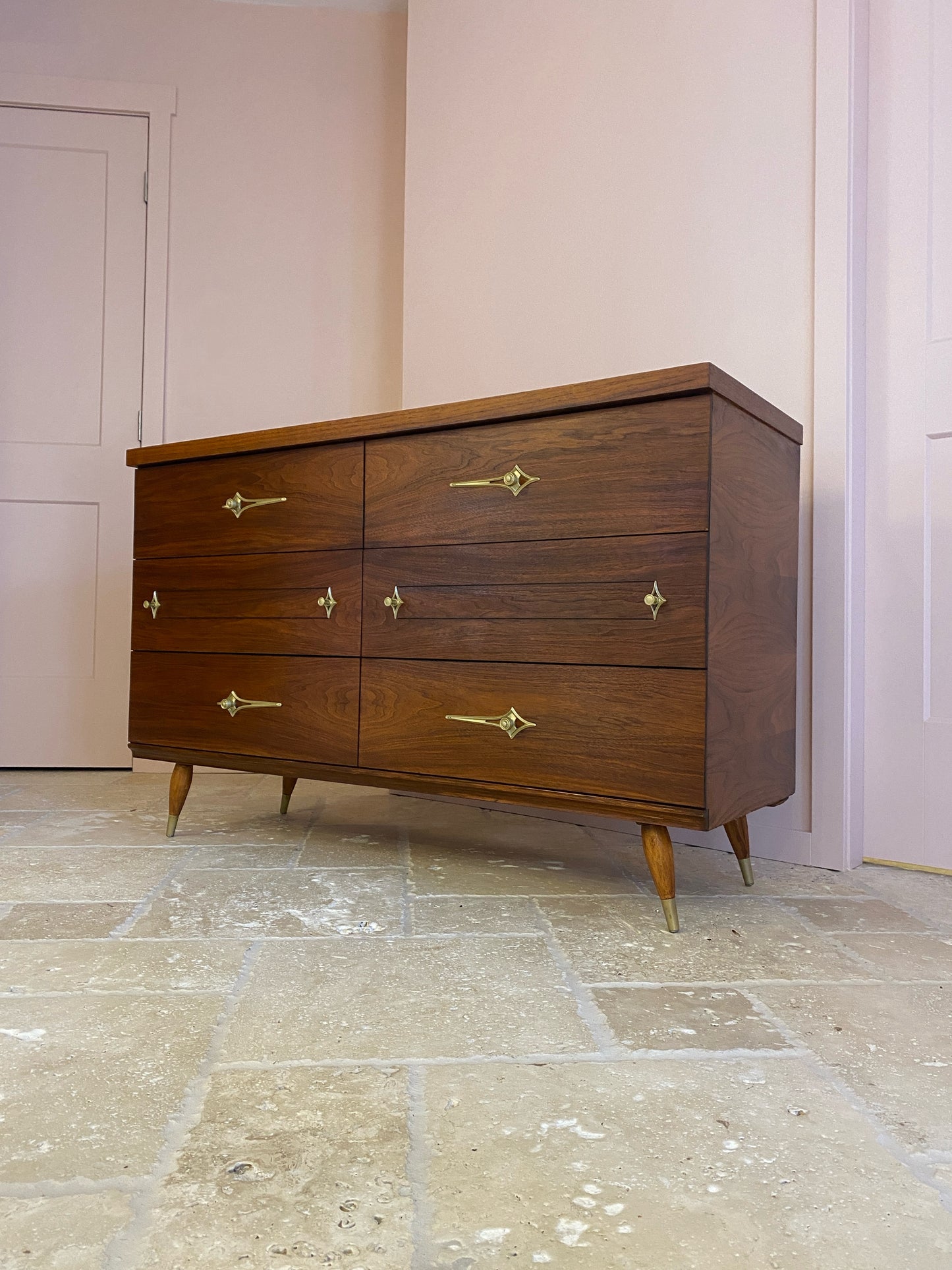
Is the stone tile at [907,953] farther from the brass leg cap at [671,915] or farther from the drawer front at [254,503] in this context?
the drawer front at [254,503]

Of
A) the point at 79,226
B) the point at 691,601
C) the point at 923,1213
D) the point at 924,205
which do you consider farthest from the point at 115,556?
the point at 923,1213

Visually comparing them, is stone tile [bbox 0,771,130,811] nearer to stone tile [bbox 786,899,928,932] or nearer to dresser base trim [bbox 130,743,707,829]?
dresser base trim [bbox 130,743,707,829]

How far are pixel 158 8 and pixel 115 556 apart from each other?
1.75 m

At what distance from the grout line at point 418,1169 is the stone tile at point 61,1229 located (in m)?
0.21

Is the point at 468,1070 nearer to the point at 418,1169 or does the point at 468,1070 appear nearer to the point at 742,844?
the point at 418,1169

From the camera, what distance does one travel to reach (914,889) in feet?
5.73

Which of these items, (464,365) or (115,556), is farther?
(115,556)

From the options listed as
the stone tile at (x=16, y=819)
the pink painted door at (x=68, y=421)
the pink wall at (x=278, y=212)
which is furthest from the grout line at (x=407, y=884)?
the pink wall at (x=278, y=212)

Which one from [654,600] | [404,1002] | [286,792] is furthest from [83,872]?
[654,600]

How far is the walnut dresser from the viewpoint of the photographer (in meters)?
1.44

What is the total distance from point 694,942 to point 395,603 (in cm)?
76

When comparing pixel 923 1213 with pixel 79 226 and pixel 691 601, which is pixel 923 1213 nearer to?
pixel 691 601

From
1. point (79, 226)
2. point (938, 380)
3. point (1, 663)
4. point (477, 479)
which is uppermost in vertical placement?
point (79, 226)

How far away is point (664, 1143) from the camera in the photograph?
83 cm
